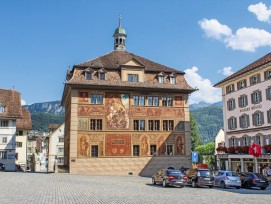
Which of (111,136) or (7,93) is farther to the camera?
(7,93)

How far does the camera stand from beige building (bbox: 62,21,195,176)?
4394 cm

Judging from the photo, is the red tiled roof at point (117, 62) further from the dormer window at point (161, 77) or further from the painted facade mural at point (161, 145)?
the painted facade mural at point (161, 145)

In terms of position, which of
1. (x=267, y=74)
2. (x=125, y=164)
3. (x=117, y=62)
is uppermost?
(x=117, y=62)

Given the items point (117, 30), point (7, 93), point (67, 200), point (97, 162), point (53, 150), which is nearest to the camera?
point (67, 200)

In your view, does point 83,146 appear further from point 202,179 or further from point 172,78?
point 202,179

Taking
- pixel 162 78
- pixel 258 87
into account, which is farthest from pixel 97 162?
pixel 258 87

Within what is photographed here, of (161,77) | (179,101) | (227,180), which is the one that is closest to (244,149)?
(179,101)

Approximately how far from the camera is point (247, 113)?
1919 inches

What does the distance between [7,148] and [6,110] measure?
6.89m

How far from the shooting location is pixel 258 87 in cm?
4612

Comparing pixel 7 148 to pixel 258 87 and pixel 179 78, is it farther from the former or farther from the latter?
pixel 258 87

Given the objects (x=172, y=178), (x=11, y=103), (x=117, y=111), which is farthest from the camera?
(x=11, y=103)

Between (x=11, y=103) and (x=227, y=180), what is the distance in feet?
153

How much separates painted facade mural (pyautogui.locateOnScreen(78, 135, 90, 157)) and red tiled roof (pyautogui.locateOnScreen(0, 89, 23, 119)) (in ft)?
73.1
